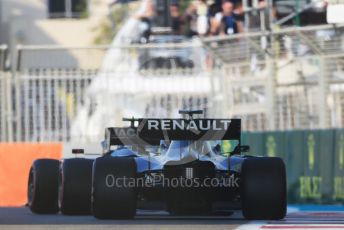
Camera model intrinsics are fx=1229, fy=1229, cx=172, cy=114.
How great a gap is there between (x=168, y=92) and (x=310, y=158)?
2.94m

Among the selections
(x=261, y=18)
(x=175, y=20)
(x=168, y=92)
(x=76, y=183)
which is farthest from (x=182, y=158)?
(x=175, y=20)

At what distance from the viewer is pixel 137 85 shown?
2277cm

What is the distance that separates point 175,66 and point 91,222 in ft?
33.9

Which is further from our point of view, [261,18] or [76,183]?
[261,18]

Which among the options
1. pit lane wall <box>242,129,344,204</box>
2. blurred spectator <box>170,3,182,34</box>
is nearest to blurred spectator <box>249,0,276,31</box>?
pit lane wall <box>242,129,344,204</box>

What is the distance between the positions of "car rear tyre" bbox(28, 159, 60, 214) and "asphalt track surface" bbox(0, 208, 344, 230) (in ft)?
0.99

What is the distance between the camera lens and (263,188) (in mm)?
14398

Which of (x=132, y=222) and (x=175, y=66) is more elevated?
(x=175, y=66)

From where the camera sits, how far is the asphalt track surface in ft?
43.6

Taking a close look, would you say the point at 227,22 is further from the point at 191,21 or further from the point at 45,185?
the point at 45,185

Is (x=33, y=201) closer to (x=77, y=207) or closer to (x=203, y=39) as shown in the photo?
(x=77, y=207)

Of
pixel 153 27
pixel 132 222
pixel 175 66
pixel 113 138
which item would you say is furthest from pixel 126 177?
pixel 153 27

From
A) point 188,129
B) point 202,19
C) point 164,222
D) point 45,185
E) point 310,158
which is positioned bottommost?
point 164,222

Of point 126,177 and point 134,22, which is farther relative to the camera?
point 134,22
